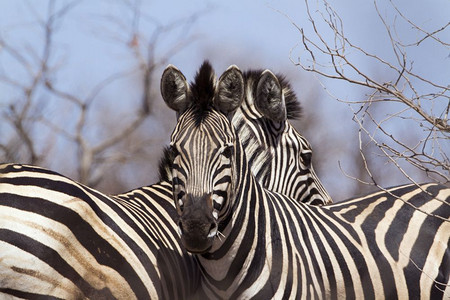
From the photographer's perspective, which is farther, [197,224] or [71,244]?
[197,224]

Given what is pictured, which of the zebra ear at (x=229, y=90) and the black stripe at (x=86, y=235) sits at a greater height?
the zebra ear at (x=229, y=90)

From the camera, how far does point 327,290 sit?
4.29 m

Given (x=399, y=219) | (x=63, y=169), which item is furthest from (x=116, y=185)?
(x=399, y=219)

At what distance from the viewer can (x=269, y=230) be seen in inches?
172

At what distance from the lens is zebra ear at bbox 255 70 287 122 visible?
5.84 meters

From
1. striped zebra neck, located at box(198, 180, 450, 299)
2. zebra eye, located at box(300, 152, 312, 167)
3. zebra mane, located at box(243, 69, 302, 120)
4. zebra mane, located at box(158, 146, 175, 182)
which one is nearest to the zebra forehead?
striped zebra neck, located at box(198, 180, 450, 299)

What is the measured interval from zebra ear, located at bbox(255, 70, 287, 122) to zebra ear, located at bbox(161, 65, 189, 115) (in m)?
1.40

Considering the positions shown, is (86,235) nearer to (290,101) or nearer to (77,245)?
(77,245)

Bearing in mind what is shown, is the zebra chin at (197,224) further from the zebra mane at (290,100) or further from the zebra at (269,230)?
the zebra mane at (290,100)

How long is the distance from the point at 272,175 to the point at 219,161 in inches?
74.7

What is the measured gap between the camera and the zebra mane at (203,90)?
14.3 feet

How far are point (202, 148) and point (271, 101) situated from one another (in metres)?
1.97

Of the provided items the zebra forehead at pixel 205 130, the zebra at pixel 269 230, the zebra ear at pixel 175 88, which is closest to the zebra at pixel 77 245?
the zebra at pixel 269 230

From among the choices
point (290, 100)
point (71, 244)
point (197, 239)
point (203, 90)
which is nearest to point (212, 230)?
point (197, 239)
